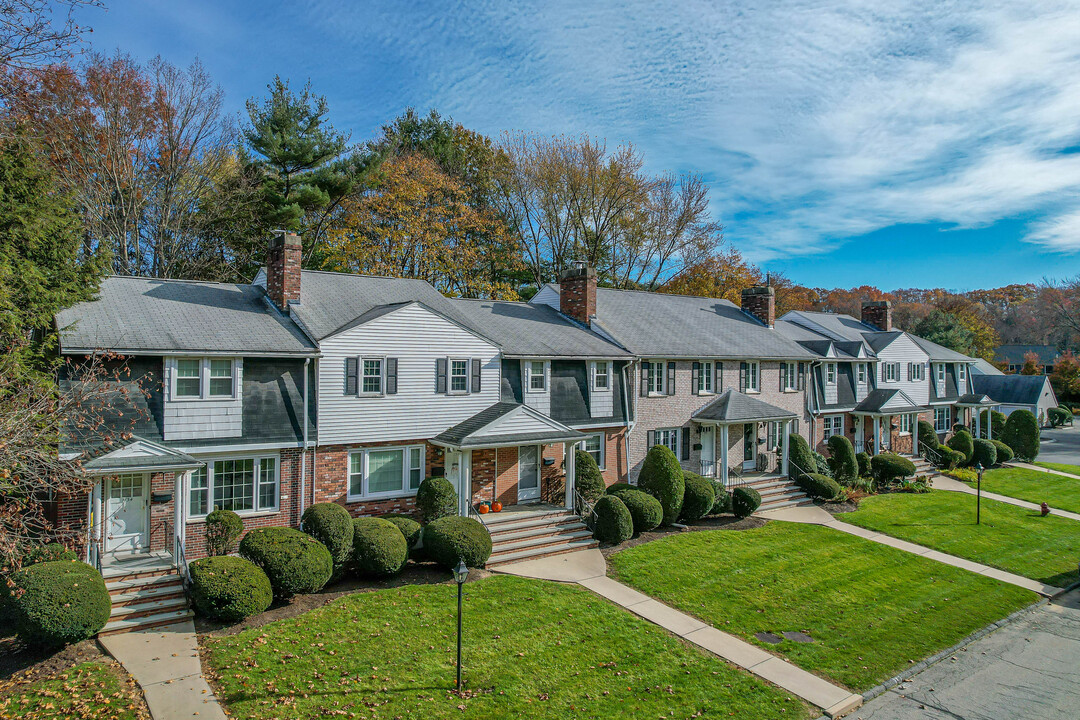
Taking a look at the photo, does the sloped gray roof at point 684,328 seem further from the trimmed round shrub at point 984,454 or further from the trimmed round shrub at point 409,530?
the trimmed round shrub at point 984,454

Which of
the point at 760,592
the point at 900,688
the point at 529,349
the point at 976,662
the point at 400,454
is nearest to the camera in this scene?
the point at 900,688

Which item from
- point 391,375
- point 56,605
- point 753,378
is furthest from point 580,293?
point 56,605

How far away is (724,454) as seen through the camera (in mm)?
24656

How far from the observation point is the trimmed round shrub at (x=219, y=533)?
15078 millimetres

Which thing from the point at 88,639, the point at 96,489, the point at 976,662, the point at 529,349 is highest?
the point at 529,349

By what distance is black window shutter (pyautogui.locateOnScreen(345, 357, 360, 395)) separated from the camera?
17.6 metres

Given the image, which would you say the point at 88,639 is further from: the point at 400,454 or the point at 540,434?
the point at 540,434

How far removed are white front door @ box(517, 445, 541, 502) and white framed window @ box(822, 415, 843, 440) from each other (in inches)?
655

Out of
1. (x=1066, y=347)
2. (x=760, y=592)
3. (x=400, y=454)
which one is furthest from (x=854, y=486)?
(x=1066, y=347)

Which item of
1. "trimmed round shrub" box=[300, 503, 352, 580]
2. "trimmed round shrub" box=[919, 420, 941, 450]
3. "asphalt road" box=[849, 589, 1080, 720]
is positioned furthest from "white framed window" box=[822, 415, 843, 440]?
"trimmed round shrub" box=[300, 503, 352, 580]

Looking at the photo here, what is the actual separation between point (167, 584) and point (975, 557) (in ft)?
73.4

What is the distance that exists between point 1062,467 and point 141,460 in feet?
139

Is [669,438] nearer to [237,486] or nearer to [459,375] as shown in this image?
[459,375]

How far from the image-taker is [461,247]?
35438 mm
